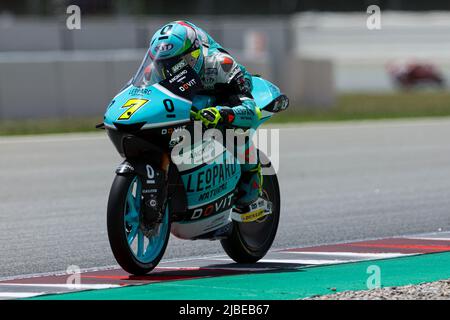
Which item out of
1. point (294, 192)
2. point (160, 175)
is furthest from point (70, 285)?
point (294, 192)

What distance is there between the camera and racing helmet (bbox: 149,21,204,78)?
692 cm

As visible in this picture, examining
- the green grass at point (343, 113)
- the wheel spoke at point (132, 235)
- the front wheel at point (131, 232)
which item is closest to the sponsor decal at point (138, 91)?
the front wheel at point (131, 232)

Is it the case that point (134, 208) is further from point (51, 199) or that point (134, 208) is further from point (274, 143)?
point (51, 199)

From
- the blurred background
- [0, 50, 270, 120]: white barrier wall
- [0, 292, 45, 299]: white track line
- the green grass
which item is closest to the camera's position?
[0, 292, 45, 299]: white track line

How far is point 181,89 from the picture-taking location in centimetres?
689

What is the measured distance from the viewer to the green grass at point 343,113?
64.0ft

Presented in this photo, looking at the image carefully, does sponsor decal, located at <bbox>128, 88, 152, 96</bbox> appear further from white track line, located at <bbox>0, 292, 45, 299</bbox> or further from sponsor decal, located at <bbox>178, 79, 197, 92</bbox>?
white track line, located at <bbox>0, 292, 45, 299</bbox>

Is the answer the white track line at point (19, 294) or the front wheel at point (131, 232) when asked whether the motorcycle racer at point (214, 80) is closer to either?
the front wheel at point (131, 232)

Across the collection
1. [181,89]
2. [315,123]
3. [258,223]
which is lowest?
[315,123]

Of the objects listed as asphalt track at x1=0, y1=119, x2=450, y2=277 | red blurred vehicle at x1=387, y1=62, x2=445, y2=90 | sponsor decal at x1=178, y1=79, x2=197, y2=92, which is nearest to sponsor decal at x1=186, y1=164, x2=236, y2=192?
sponsor decal at x1=178, y1=79, x2=197, y2=92

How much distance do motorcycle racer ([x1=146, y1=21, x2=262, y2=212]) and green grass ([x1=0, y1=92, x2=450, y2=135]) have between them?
11.6 m

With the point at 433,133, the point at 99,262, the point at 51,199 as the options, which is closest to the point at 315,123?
the point at 433,133

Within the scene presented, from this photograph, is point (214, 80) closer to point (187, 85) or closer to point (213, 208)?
point (187, 85)

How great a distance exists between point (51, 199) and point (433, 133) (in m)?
8.59
